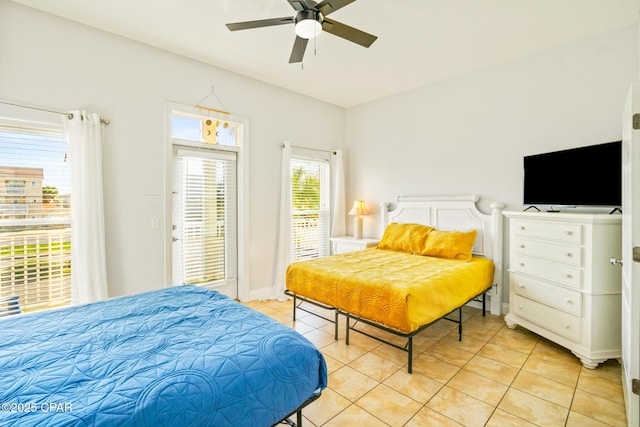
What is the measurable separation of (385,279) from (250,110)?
279 centimetres

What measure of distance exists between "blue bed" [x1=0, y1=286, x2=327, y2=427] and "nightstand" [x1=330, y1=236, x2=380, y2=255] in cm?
286

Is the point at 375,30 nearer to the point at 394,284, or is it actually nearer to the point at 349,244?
the point at 394,284

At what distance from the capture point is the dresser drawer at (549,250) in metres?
2.55

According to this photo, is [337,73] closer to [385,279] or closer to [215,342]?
[385,279]

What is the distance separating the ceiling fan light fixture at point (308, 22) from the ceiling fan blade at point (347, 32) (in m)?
0.09

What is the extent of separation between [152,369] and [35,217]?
2.37 m

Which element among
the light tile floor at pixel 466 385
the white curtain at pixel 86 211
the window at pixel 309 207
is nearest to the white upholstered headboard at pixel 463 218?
the light tile floor at pixel 466 385

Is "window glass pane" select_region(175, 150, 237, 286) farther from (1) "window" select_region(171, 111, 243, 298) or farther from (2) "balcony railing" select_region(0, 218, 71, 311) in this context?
(2) "balcony railing" select_region(0, 218, 71, 311)

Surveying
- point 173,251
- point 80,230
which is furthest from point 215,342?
point 173,251

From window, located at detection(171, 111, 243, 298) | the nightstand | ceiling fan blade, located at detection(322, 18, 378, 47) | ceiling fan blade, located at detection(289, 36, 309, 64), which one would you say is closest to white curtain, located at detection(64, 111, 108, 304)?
window, located at detection(171, 111, 243, 298)

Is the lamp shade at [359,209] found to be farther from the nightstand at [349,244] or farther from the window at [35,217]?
the window at [35,217]

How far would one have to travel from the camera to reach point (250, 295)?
4.09m

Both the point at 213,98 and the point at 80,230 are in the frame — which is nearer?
the point at 80,230

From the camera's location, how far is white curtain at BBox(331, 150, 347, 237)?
502 cm
